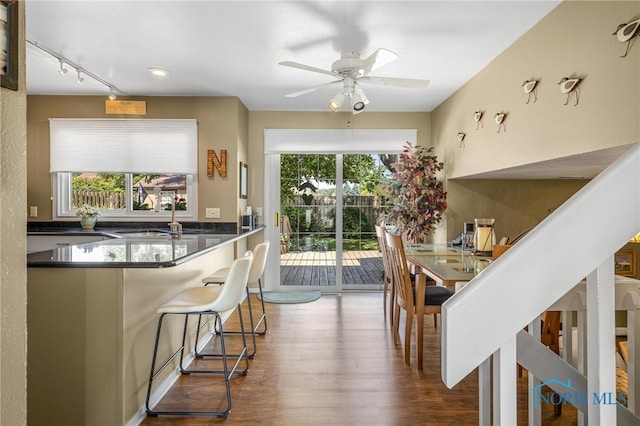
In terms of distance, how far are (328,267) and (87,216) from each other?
296cm

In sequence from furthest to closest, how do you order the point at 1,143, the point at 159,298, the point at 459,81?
the point at 459,81, the point at 159,298, the point at 1,143

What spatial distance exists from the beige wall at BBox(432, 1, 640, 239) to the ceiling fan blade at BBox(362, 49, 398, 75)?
983mm

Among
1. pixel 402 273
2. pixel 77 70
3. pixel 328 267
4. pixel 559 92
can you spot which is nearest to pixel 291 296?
pixel 328 267

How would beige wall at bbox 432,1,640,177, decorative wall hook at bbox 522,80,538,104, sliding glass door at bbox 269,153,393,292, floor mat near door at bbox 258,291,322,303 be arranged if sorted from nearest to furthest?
1. beige wall at bbox 432,1,640,177
2. decorative wall hook at bbox 522,80,538,104
3. floor mat near door at bbox 258,291,322,303
4. sliding glass door at bbox 269,153,393,292

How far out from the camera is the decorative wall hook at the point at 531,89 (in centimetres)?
254

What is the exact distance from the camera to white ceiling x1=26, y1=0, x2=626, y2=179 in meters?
2.38

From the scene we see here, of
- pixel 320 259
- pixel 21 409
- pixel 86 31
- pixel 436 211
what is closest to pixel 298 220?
pixel 320 259

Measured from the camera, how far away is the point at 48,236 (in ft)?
12.8

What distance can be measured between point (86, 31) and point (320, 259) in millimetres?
3562

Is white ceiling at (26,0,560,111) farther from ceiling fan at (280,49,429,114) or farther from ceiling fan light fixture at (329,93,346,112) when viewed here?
ceiling fan light fixture at (329,93,346,112)

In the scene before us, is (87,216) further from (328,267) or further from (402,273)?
(402,273)

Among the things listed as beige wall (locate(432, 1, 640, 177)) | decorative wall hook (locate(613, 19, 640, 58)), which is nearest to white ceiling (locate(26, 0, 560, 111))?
beige wall (locate(432, 1, 640, 177))

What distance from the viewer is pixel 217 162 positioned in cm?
438

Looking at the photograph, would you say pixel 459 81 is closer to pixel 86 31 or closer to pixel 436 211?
pixel 436 211
